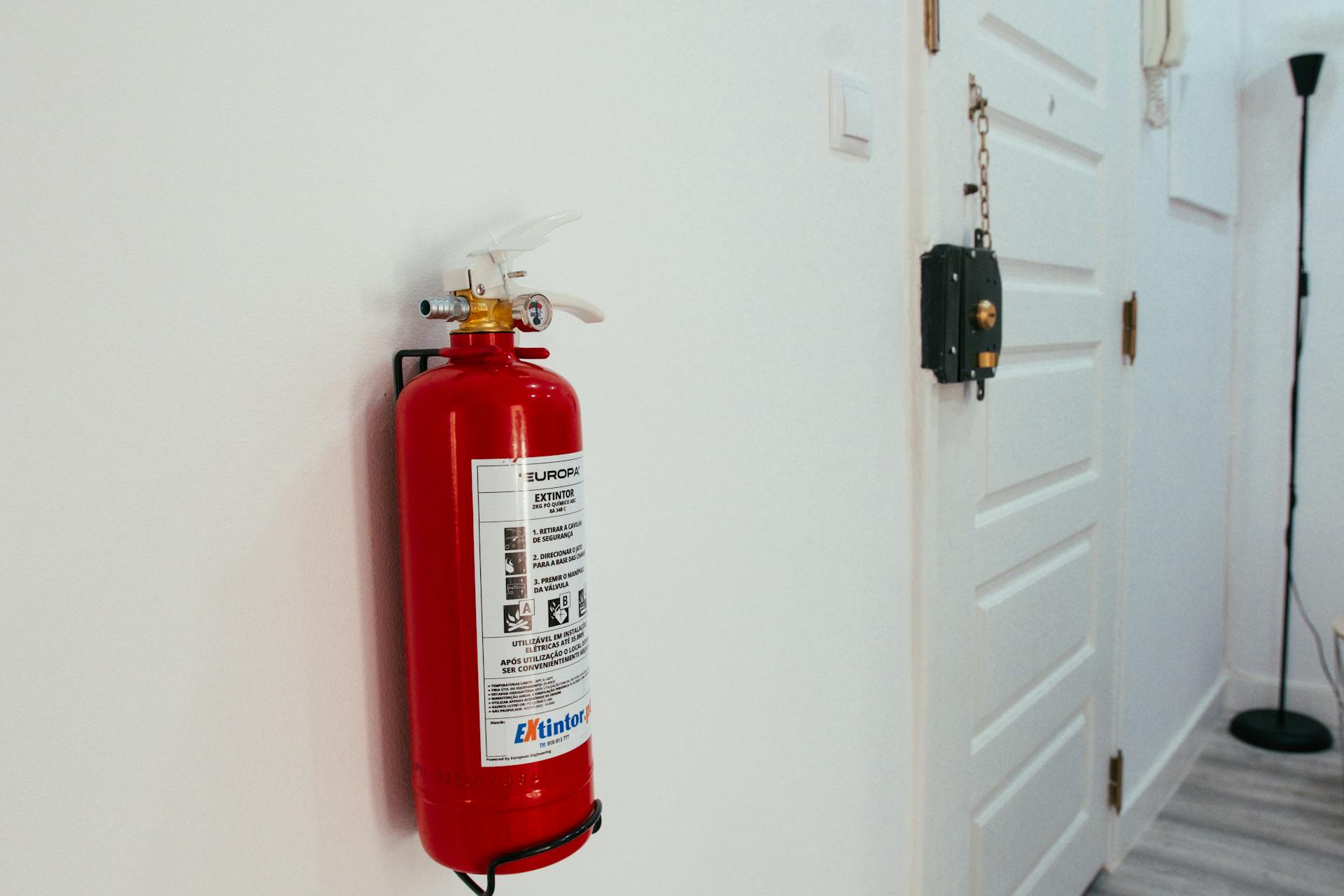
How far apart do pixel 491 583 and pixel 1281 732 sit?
118 inches

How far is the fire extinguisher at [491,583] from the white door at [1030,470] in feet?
2.72

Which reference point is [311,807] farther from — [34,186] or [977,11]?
[977,11]

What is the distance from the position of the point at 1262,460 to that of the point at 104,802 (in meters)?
3.26

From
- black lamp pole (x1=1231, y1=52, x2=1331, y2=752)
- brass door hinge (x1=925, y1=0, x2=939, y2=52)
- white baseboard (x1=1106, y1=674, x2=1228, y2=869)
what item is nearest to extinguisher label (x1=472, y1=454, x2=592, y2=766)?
brass door hinge (x1=925, y1=0, x2=939, y2=52)

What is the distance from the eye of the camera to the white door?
4.43 ft

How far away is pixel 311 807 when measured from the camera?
1.95 feet

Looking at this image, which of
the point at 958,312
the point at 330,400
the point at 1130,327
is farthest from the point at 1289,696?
the point at 330,400

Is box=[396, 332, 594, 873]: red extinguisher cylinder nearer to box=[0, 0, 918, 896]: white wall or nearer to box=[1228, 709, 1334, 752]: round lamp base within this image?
box=[0, 0, 918, 896]: white wall

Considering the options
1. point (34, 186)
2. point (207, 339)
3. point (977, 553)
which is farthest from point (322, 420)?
point (977, 553)

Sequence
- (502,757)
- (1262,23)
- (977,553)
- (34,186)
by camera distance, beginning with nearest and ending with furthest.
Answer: (34,186) → (502,757) → (977,553) → (1262,23)

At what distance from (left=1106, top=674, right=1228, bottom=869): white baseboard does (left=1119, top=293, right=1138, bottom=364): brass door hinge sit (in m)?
1.05

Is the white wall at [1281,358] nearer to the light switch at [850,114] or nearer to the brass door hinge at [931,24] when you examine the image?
the brass door hinge at [931,24]

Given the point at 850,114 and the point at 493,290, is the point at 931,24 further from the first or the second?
the point at 493,290

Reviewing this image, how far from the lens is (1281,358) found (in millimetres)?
2873
